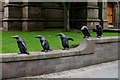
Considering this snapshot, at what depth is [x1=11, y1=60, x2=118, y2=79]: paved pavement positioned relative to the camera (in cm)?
1017

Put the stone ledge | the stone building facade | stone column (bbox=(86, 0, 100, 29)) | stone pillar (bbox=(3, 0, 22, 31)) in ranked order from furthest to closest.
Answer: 1. stone column (bbox=(86, 0, 100, 29))
2. stone pillar (bbox=(3, 0, 22, 31))
3. the stone building facade
4. the stone ledge

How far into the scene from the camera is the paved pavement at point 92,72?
10.2m

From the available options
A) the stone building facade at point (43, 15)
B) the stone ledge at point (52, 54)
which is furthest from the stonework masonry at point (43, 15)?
the stone ledge at point (52, 54)

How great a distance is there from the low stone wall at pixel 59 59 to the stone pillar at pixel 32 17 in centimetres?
920

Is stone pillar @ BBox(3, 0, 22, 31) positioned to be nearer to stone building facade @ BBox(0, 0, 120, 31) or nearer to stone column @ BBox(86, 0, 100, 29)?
stone building facade @ BBox(0, 0, 120, 31)

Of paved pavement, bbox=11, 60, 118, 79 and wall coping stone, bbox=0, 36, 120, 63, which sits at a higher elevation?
wall coping stone, bbox=0, 36, 120, 63

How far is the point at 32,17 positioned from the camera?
73.8 feet

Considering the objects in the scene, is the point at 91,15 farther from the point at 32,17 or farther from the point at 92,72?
the point at 92,72

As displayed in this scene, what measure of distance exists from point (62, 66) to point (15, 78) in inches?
76.5

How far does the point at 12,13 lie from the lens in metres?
23.3

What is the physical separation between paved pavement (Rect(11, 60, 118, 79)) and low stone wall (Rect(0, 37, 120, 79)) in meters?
0.20

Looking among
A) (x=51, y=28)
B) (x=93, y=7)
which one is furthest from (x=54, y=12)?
(x=93, y=7)

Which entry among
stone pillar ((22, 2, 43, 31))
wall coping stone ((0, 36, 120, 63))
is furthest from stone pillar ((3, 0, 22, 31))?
wall coping stone ((0, 36, 120, 63))

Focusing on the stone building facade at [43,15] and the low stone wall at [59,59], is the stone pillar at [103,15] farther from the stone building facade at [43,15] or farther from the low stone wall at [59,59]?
the low stone wall at [59,59]
